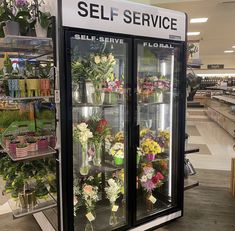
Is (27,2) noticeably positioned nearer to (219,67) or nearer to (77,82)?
(77,82)

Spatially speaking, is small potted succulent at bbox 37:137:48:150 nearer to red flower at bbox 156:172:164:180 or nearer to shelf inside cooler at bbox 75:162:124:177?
shelf inside cooler at bbox 75:162:124:177

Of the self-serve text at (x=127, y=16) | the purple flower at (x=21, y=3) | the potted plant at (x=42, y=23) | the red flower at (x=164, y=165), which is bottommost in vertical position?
the red flower at (x=164, y=165)

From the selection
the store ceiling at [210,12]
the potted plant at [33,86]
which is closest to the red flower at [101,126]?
the potted plant at [33,86]

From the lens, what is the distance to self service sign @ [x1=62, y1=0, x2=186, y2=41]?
6.99 ft

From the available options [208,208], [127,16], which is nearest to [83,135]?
[127,16]

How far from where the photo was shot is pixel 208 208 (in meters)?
3.45

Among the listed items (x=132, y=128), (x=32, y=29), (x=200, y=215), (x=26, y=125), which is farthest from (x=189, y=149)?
(x=32, y=29)

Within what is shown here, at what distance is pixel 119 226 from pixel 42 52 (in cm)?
198

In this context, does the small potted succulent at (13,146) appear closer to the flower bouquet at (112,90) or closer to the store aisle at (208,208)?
the flower bouquet at (112,90)

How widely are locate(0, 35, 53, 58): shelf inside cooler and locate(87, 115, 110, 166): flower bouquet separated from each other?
80cm

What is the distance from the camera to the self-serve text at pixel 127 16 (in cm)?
219

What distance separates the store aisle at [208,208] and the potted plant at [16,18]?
2529 mm

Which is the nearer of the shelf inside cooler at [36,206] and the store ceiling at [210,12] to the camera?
the shelf inside cooler at [36,206]

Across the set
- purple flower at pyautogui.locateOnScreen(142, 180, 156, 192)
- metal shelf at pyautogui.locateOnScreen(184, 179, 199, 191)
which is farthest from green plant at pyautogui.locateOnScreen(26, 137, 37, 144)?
metal shelf at pyautogui.locateOnScreen(184, 179, 199, 191)
